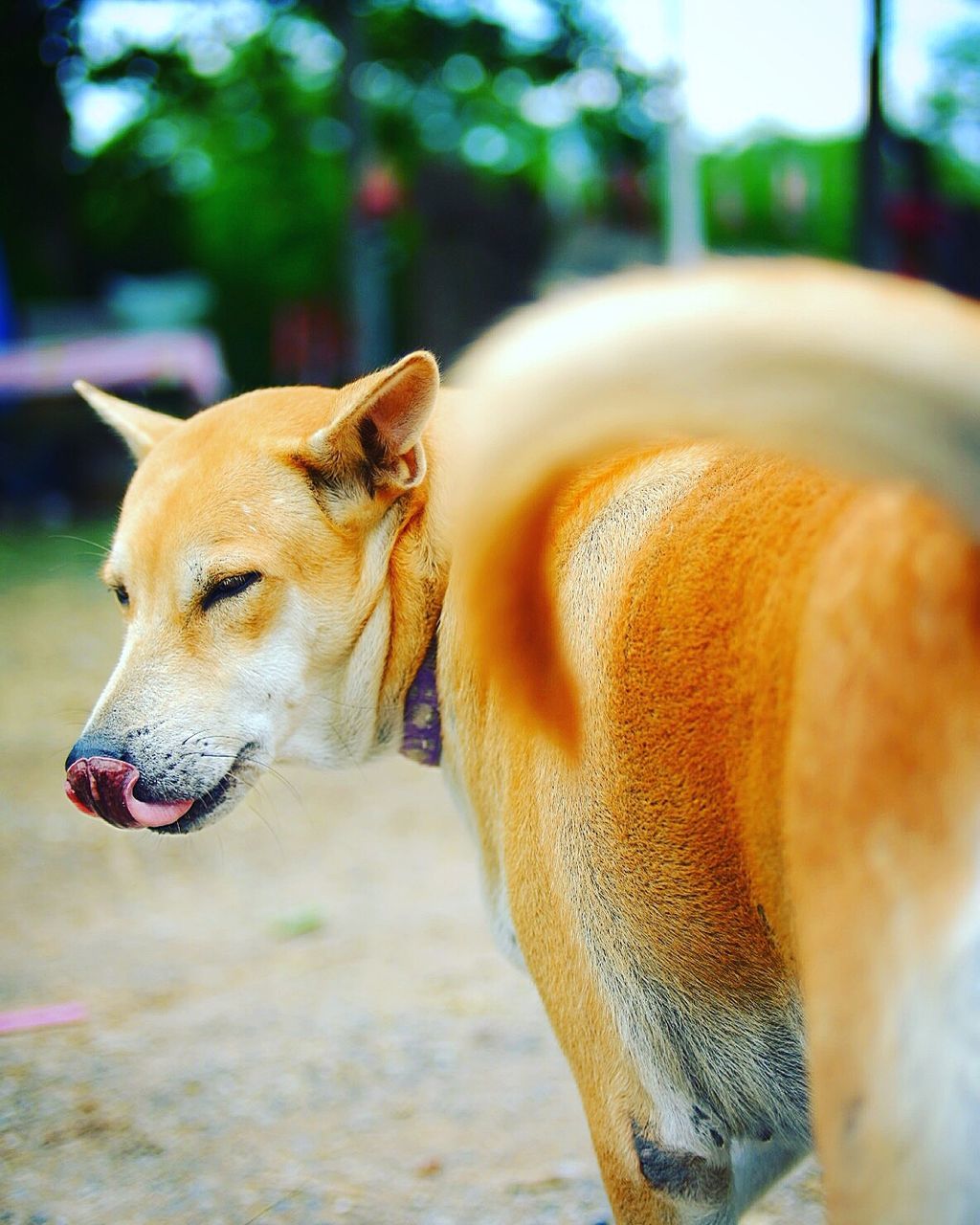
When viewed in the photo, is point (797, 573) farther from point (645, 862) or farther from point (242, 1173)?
point (242, 1173)

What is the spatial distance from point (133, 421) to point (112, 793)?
1124mm

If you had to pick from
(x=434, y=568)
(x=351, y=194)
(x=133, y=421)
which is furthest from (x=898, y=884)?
(x=351, y=194)

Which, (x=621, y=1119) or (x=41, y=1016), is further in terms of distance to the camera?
(x=41, y=1016)

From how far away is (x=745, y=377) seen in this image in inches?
46.9

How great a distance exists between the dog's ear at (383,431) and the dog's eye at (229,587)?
0.26 metres

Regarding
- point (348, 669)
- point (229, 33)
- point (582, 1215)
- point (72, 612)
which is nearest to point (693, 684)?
point (348, 669)

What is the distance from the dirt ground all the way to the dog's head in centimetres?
28

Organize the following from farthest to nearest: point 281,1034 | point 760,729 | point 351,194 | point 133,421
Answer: point 351,194 < point 281,1034 < point 133,421 < point 760,729

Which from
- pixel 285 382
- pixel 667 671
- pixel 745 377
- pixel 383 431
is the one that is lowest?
pixel 285 382

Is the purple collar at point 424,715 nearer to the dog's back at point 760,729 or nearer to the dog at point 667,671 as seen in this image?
the dog at point 667,671

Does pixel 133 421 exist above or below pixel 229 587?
above

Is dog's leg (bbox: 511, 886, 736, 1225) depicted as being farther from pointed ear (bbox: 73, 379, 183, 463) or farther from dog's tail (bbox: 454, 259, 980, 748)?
pointed ear (bbox: 73, 379, 183, 463)

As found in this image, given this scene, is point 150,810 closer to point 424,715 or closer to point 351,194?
point 424,715

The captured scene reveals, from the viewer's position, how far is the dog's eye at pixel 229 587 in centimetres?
231
